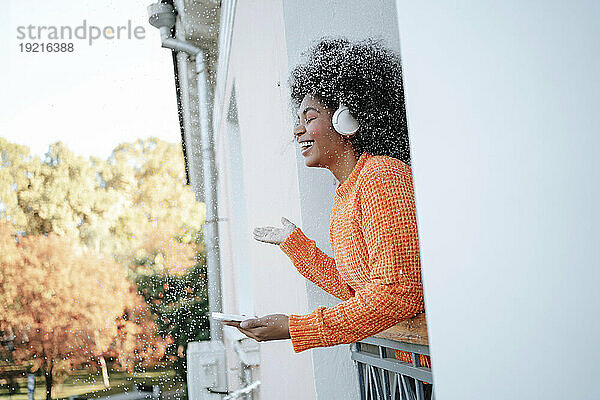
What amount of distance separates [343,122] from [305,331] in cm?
23

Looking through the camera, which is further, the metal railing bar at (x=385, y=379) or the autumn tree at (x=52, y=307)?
the autumn tree at (x=52, y=307)

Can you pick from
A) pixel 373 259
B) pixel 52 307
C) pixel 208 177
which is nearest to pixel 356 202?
pixel 373 259

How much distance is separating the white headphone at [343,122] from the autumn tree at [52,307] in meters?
0.94

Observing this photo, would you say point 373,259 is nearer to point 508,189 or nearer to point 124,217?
point 508,189

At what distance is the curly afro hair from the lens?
66cm

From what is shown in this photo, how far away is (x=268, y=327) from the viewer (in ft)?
1.83

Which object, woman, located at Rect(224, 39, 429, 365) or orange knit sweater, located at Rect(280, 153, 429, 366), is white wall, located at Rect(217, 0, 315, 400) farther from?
A: orange knit sweater, located at Rect(280, 153, 429, 366)

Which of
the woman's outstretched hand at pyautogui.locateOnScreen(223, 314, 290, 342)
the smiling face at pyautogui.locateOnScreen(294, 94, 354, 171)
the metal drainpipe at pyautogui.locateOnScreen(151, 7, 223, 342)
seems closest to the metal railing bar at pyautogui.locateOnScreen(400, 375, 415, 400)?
the woman's outstretched hand at pyautogui.locateOnScreen(223, 314, 290, 342)

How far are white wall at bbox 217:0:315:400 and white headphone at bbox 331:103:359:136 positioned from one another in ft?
0.66

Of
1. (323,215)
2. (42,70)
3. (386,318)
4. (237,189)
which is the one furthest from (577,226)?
(42,70)
